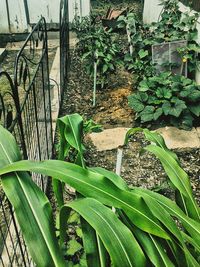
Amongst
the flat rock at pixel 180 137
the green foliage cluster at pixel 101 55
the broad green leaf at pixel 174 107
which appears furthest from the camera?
the green foliage cluster at pixel 101 55

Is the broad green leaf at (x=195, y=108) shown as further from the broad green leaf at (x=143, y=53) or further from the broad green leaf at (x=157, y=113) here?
the broad green leaf at (x=143, y=53)

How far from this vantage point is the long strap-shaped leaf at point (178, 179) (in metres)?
1.44

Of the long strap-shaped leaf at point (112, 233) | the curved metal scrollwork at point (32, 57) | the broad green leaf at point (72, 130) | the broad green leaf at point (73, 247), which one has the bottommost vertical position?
the broad green leaf at point (73, 247)

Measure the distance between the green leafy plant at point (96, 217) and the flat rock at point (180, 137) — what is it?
75.2 inches

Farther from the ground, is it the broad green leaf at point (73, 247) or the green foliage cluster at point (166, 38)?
the green foliage cluster at point (166, 38)

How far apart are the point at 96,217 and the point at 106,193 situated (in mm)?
126

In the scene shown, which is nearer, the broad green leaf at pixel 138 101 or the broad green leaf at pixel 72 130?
the broad green leaf at pixel 72 130

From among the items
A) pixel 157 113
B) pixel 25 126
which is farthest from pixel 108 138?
pixel 25 126

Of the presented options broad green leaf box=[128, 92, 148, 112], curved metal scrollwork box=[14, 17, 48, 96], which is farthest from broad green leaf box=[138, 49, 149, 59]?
curved metal scrollwork box=[14, 17, 48, 96]

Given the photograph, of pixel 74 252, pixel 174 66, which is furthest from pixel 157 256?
pixel 174 66

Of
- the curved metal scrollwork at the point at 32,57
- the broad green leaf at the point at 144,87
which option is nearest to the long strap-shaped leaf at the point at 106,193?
the curved metal scrollwork at the point at 32,57

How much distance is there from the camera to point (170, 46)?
4.28m

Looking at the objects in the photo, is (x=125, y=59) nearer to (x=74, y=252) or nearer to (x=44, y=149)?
(x=44, y=149)

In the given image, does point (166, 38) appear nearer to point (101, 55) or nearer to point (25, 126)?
point (101, 55)
